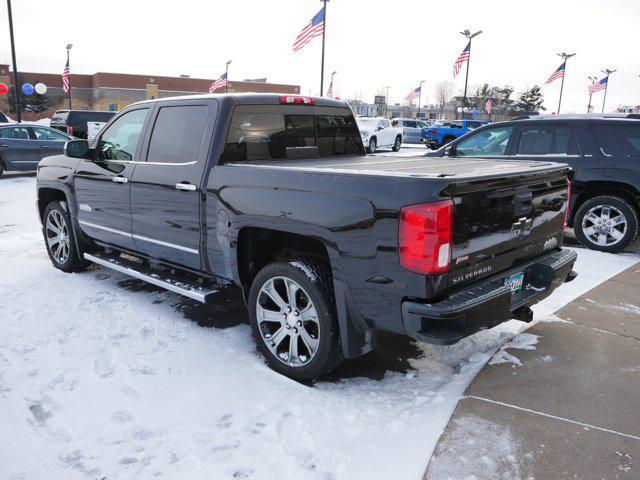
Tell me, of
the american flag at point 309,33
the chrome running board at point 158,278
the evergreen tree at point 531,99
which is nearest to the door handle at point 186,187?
the chrome running board at point 158,278

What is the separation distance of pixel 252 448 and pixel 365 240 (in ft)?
4.17

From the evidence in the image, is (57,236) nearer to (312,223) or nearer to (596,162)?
(312,223)

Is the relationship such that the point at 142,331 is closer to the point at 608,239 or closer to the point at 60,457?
the point at 60,457

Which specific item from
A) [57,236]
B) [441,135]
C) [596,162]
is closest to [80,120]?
[441,135]

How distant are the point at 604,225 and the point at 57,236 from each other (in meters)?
7.04

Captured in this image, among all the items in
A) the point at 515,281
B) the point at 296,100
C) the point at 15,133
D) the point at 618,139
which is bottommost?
the point at 515,281

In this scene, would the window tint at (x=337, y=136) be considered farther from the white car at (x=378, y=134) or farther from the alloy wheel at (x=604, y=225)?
the white car at (x=378, y=134)

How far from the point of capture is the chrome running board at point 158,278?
3978 mm

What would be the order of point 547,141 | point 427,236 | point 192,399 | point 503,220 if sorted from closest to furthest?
1. point 427,236
2. point 503,220
3. point 192,399
4. point 547,141

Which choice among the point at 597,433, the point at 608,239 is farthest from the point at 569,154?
the point at 597,433

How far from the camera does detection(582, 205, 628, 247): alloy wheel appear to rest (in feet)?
22.8

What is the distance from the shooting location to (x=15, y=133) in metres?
14.3

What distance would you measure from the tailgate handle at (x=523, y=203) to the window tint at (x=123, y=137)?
3258 millimetres

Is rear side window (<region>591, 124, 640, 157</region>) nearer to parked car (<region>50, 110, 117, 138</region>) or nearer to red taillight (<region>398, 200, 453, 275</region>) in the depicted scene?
red taillight (<region>398, 200, 453, 275</region>)
